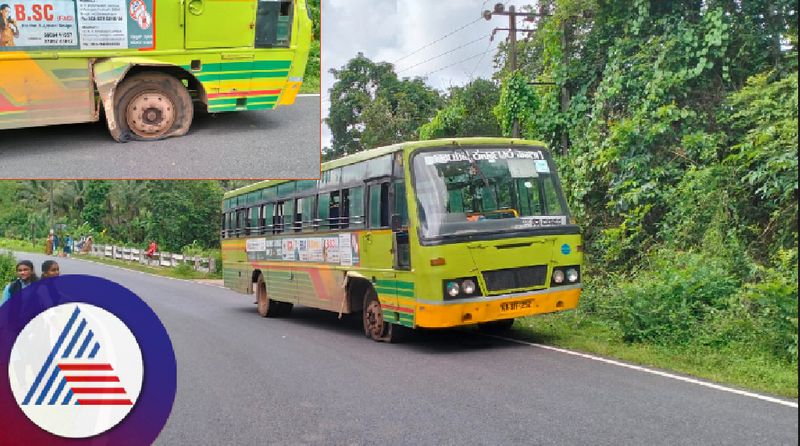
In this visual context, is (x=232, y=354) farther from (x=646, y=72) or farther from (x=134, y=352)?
(x=646, y=72)

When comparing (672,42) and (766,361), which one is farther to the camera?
(672,42)

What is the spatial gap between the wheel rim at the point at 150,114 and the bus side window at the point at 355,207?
5120 millimetres

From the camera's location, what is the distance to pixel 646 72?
613 inches

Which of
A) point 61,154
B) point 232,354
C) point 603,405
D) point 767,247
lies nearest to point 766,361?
point 603,405

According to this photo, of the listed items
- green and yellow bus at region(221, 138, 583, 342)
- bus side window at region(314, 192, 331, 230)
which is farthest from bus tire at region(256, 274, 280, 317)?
green and yellow bus at region(221, 138, 583, 342)

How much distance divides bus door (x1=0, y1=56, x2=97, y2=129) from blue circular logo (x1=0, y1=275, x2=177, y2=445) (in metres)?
3.57

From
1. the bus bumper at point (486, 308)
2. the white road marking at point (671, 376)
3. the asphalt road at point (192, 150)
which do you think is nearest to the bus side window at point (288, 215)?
the bus bumper at point (486, 308)

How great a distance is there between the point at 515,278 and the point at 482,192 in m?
1.17

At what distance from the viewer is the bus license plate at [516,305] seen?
10.5 metres

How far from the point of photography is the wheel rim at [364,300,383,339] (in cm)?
1209

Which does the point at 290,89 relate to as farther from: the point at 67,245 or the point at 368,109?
the point at 368,109

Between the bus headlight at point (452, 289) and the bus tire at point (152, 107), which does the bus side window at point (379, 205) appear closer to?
the bus headlight at point (452, 289)

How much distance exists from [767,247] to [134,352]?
10.9 metres

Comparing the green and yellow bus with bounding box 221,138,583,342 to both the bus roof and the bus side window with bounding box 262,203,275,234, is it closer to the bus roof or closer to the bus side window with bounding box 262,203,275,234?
the bus roof
